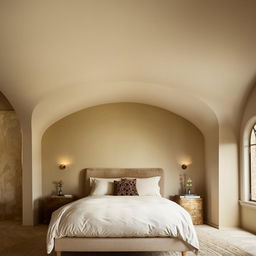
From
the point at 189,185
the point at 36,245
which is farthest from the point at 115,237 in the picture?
the point at 189,185

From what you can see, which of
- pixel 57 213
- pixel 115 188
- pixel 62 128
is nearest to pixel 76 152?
pixel 62 128

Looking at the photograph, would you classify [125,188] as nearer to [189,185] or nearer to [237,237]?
[189,185]

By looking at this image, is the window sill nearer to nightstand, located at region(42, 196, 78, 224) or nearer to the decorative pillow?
the decorative pillow

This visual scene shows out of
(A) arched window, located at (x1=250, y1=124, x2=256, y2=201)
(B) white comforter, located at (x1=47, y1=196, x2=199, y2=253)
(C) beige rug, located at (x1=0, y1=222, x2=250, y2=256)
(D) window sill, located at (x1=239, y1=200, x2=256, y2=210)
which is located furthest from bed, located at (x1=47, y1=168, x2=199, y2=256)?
(A) arched window, located at (x1=250, y1=124, x2=256, y2=201)

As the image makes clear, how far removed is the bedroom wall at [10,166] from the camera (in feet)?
25.8

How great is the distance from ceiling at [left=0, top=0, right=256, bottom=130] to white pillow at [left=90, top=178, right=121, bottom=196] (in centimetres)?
181

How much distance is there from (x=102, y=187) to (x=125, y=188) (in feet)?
1.73

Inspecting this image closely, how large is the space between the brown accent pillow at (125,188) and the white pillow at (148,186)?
0.51 feet

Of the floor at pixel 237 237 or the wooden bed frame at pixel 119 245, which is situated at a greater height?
the wooden bed frame at pixel 119 245

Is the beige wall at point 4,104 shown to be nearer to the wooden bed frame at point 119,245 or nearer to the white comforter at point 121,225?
the white comforter at point 121,225

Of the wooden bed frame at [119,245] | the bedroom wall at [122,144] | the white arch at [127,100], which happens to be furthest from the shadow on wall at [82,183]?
the wooden bed frame at [119,245]

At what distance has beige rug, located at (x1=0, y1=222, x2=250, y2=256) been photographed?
512cm

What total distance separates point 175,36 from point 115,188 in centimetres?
367

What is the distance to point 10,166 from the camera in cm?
788
